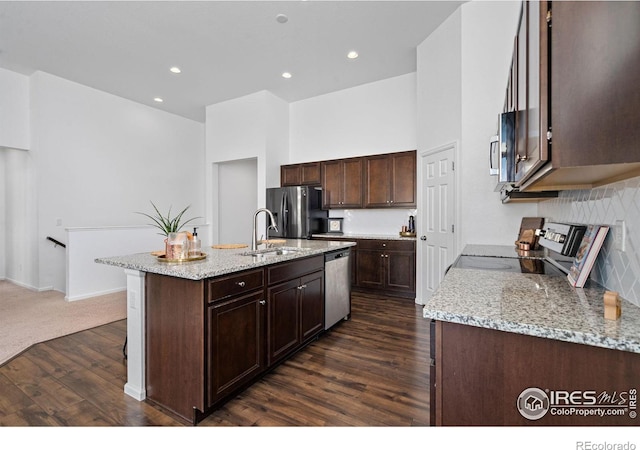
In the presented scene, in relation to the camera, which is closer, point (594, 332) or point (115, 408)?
point (594, 332)

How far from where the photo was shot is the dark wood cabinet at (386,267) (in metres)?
4.33

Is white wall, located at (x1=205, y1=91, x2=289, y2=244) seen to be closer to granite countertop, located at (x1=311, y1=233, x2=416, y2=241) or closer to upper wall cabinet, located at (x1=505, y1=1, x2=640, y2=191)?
granite countertop, located at (x1=311, y1=233, x2=416, y2=241)

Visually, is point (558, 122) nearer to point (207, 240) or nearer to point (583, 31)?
point (583, 31)

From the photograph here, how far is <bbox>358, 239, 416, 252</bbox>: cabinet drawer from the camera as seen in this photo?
14.2 ft

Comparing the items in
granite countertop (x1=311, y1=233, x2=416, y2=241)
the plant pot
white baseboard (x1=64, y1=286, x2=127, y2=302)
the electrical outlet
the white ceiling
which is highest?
the white ceiling

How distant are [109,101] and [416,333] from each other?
6230 mm

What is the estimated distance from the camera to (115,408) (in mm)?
1872

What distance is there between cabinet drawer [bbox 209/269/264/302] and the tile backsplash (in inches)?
70.4

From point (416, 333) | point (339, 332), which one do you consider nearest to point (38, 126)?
point (339, 332)

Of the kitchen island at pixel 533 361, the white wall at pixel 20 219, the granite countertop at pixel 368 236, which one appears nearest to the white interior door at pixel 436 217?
the granite countertop at pixel 368 236

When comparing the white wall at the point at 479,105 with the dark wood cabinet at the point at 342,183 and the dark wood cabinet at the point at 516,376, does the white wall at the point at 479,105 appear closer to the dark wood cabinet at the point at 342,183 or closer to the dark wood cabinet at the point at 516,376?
the dark wood cabinet at the point at 342,183

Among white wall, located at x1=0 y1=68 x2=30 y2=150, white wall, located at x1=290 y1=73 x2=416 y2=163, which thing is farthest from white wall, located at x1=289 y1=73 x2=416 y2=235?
white wall, located at x1=0 y1=68 x2=30 y2=150

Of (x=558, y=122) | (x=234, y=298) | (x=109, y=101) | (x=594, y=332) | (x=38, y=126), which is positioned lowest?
(x=234, y=298)

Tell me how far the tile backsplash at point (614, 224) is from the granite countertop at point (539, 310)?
6 centimetres
